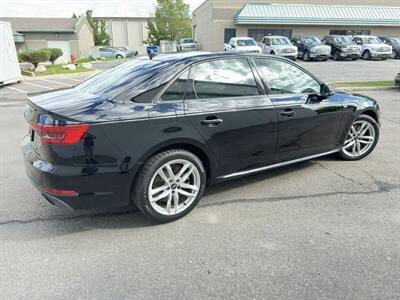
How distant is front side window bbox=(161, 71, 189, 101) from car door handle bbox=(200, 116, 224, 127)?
1.07ft

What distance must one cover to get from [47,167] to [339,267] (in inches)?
100

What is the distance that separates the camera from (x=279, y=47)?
2302cm

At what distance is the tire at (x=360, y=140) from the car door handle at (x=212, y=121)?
2.29 metres

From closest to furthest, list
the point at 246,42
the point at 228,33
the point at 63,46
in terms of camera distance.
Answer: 1. the point at 246,42
2. the point at 228,33
3. the point at 63,46

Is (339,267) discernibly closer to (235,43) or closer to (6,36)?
(6,36)

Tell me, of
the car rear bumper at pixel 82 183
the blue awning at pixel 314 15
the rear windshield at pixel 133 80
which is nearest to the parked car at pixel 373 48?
the blue awning at pixel 314 15

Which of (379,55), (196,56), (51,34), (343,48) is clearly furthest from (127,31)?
(196,56)

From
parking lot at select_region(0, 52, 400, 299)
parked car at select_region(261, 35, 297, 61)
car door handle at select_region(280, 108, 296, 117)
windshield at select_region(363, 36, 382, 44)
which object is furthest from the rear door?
windshield at select_region(363, 36, 382, 44)

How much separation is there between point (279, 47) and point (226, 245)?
2244cm

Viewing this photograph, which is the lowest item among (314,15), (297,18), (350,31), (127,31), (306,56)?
(306,56)

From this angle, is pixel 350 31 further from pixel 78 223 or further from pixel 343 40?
pixel 78 223

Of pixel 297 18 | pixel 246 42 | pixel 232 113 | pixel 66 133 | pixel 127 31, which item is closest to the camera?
pixel 66 133

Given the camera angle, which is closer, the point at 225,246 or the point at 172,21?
the point at 225,246

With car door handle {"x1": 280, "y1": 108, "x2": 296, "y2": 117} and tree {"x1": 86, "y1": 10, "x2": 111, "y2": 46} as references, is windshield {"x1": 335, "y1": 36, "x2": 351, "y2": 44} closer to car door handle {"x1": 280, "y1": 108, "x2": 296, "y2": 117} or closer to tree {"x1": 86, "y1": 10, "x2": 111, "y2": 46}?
car door handle {"x1": 280, "y1": 108, "x2": 296, "y2": 117}
